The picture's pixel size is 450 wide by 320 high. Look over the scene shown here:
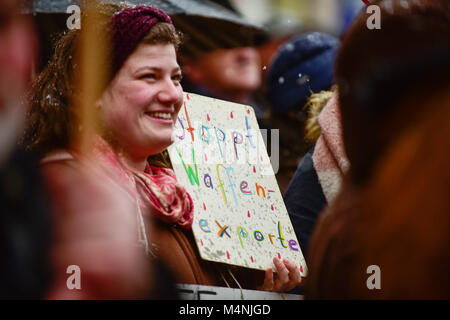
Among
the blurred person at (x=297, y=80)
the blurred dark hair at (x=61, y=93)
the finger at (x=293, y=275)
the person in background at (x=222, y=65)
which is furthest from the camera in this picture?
the blurred person at (x=297, y=80)

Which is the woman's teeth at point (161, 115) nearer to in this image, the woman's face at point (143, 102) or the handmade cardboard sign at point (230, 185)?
the woman's face at point (143, 102)

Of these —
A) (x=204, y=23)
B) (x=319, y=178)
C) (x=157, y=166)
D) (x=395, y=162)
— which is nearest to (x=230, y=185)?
(x=157, y=166)

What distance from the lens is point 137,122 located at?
2021mm

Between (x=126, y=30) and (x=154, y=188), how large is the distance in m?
0.45

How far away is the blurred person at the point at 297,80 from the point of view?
3.23 meters

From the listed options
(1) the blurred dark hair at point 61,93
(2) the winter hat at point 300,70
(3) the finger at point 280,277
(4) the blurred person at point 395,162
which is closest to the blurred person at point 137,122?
(1) the blurred dark hair at point 61,93

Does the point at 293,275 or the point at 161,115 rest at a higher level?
the point at 161,115

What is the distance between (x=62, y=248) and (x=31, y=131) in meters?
0.65

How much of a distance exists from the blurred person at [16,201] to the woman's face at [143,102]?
2.34ft

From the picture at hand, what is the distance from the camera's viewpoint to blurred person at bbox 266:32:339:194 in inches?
127

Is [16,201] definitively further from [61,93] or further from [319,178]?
[319,178]

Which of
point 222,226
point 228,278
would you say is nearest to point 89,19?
point 222,226

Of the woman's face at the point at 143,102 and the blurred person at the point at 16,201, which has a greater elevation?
the woman's face at the point at 143,102
